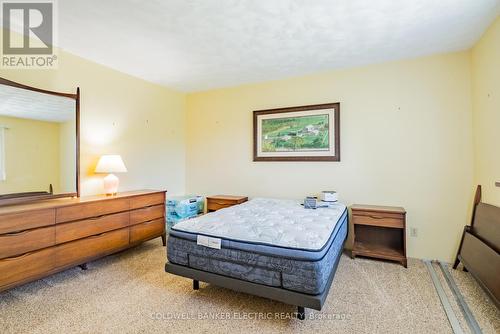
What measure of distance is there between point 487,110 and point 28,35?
16.3 ft

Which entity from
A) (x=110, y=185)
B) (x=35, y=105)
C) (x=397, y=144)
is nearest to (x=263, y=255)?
(x=110, y=185)

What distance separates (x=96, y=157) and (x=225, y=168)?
202 cm

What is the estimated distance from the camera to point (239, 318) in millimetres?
1977

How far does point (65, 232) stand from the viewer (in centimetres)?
254

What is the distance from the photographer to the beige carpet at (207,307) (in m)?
1.87

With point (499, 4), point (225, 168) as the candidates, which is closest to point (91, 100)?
point (225, 168)

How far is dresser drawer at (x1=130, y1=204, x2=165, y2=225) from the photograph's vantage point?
328cm

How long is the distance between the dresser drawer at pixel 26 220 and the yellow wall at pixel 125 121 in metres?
0.95

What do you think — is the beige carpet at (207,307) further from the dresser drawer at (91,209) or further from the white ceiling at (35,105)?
the white ceiling at (35,105)

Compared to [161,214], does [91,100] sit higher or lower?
higher

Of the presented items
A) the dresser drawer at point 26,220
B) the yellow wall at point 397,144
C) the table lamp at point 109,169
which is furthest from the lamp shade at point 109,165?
the yellow wall at point 397,144

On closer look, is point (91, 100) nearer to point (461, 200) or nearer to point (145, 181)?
point (145, 181)

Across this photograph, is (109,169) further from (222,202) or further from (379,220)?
(379,220)

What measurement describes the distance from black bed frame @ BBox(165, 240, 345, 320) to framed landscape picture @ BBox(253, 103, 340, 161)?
213 cm
